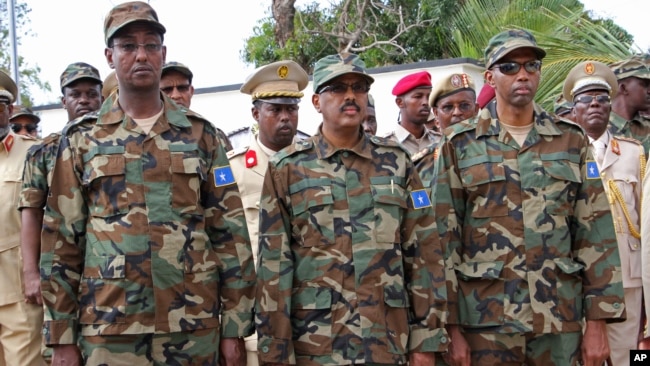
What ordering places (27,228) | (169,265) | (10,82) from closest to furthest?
(169,265) → (27,228) → (10,82)

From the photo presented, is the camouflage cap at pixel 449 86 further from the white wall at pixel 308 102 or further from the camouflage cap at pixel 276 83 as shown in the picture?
the white wall at pixel 308 102

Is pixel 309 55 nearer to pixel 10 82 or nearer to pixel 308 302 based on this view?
pixel 10 82

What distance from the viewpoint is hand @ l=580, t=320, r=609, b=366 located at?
428 centimetres

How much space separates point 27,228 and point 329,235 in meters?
1.74

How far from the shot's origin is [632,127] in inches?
295

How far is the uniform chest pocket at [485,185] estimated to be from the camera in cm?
439

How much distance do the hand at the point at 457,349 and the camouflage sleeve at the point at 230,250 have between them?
1.04 metres

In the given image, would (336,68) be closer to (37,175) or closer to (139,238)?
(139,238)

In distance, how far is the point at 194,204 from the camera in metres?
4.04

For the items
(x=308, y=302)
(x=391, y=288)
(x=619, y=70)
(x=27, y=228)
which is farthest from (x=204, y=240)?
(x=619, y=70)

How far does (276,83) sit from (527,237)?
2.20m

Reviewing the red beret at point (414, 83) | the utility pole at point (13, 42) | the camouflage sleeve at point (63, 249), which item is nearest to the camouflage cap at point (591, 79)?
the red beret at point (414, 83)

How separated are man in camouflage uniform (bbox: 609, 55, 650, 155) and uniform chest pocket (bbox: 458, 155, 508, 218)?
3.41 metres

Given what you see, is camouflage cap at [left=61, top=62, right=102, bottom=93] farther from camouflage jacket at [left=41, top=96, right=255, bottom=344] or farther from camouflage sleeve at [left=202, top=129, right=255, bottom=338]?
camouflage sleeve at [left=202, top=129, right=255, bottom=338]
